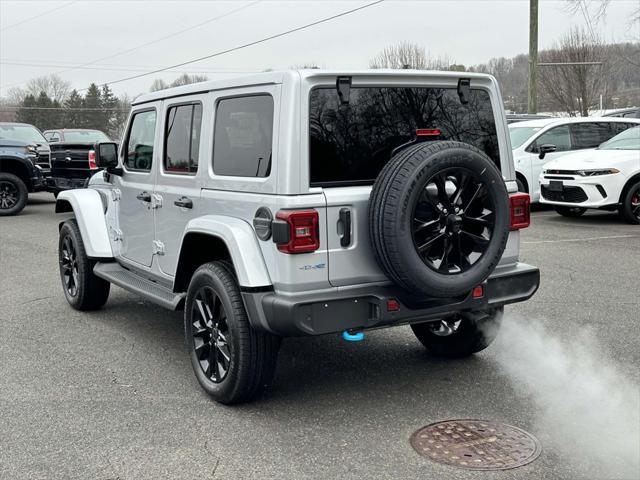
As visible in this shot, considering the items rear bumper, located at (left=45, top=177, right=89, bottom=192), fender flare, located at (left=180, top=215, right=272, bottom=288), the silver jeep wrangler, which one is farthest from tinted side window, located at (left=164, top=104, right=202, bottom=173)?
rear bumper, located at (left=45, top=177, right=89, bottom=192)

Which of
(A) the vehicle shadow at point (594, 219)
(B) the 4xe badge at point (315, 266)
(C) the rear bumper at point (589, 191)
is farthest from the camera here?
(A) the vehicle shadow at point (594, 219)

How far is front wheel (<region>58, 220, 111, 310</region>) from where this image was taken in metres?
6.54

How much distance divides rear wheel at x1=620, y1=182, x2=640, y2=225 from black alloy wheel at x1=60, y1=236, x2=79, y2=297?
28.0 feet

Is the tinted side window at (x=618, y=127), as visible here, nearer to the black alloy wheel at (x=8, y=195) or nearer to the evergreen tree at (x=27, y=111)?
the black alloy wheel at (x=8, y=195)

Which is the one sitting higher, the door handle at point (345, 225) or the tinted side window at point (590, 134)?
the tinted side window at point (590, 134)

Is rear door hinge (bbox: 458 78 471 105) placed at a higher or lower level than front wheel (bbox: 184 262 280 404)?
higher

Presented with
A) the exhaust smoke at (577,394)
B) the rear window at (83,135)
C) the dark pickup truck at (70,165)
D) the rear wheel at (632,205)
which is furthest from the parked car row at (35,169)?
the exhaust smoke at (577,394)

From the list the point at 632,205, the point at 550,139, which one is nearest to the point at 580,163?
the point at 632,205

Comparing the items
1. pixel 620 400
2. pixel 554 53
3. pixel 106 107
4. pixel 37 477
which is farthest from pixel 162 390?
pixel 106 107

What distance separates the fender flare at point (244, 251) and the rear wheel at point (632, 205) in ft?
29.9

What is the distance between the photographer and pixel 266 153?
4133 mm

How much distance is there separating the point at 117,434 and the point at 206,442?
0.51m

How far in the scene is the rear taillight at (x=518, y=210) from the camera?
15.3ft

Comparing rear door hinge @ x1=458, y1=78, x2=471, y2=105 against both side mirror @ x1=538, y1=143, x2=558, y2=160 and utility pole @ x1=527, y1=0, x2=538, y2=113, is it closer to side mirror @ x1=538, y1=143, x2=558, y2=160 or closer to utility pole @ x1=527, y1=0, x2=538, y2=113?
side mirror @ x1=538, y1=143, x2=558, y2=160
